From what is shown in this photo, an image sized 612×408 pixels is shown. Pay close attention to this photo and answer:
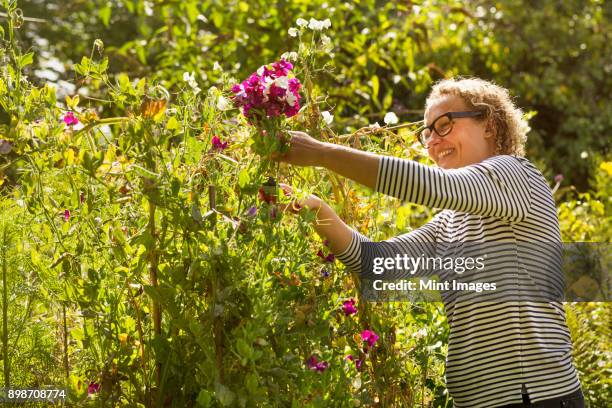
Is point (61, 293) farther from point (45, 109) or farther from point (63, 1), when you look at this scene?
point (63, 1)

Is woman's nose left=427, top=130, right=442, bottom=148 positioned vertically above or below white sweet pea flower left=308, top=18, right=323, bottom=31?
below

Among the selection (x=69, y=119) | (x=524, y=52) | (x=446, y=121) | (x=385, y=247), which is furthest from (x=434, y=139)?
(x=524, y=52)

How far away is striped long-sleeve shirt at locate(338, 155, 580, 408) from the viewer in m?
1.95

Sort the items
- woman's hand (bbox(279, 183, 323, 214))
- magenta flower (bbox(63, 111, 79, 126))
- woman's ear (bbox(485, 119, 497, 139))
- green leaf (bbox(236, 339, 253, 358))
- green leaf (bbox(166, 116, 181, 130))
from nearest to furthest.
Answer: green leaf (bbox(236, 339, 253, 358)) → green leaf (bbox(166, 116, 181, 130)) → magenta flower (bbox(63, 111, 79, 126)) → woman's hand (bbox(279, 183, 323, 214)) → woman's ear (bbox(485, 119, 497, 139))

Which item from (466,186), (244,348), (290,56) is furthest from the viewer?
(290,56)

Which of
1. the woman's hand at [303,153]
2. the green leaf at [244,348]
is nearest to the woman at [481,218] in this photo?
the woman's hand at [303,153]

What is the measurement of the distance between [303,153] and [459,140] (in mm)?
555

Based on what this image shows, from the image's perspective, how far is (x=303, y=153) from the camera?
69.5 inches

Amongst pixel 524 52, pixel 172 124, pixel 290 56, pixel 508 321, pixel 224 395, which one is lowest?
pixel 224 395

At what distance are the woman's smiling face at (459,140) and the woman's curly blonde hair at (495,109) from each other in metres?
0.02

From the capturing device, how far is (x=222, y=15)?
5.25 meters

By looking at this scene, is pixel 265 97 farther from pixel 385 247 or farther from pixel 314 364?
pixel 385 247

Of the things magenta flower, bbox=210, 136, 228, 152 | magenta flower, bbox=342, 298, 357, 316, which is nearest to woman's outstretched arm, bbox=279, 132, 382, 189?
magenta flower, bbox=210, 136, 228, 152

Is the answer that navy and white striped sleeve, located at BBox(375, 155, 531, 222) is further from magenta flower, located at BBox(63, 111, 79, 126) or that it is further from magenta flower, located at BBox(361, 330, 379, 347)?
magenta flower, located at BBox(63, 111, 79, 126)
